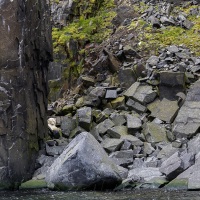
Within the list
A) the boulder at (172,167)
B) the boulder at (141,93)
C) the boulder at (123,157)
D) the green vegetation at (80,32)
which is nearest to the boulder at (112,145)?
the boulder at (123,157)

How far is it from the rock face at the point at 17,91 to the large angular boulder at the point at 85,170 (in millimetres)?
2004

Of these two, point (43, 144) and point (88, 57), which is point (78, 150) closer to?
point (43, 144)

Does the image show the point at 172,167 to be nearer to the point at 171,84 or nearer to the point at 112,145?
the point at 112,145

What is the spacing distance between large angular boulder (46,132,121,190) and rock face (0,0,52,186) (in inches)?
78.9

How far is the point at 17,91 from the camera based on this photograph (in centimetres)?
1630

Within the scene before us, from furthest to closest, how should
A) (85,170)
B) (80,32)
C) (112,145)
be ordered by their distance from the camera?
(80,32) < (112,145) < (85,170)

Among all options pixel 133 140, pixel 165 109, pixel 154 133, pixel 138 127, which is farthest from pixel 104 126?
pixel 165 109

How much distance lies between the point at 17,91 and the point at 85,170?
12.8 ft

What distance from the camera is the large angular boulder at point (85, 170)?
14.2m

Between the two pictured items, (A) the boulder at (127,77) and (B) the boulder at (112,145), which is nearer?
(B) the boulder at (112,145)

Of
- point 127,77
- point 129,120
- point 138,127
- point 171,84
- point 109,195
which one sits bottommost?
point 138,127

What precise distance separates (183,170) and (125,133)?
4636mm

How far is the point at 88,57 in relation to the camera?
80.0 ft

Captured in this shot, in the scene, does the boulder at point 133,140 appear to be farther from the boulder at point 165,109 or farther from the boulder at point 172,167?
the boulder at point 172,167
